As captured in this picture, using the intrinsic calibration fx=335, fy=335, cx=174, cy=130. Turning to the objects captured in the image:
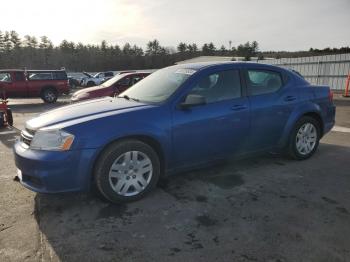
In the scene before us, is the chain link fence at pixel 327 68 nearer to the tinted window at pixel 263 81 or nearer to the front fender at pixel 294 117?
the front fender at pixel 294 117

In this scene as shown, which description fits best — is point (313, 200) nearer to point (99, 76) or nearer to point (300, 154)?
point (300, 154)

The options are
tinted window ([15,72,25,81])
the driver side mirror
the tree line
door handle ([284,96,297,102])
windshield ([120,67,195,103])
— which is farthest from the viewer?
the tree line

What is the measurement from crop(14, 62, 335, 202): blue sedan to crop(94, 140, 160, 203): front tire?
1 cm

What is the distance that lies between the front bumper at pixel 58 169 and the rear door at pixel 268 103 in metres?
2.31

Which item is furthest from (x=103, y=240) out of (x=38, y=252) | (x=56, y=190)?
(x=56, y=190)

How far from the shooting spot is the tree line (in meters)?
69.2

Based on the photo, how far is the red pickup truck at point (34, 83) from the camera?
16875 millimetres

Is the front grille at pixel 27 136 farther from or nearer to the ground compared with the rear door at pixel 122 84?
nearer to the ground

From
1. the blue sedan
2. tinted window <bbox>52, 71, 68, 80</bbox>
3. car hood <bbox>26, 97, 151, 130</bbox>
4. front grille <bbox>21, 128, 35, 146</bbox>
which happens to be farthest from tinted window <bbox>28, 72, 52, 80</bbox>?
front grille <bbox>21, 128, 35, 146</bbox>

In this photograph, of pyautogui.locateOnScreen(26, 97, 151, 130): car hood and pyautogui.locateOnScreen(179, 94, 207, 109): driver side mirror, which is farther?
pyautogui.locateOnScreen(179, 94, 207, 109): driver side mirror

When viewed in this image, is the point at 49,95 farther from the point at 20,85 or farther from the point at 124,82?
the point at 124,82

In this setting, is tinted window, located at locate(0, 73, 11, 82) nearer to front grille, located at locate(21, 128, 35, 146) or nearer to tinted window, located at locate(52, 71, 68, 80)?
tinted window, located at locate(52, 71, 68, 80)

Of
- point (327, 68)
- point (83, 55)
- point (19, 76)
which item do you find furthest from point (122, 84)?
point (83, 55)

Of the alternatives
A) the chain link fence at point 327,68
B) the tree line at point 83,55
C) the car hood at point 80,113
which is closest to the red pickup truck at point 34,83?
the car hood at point 80,113
